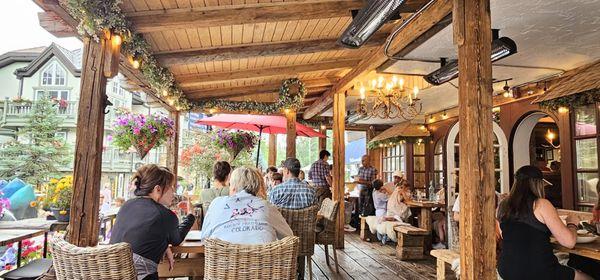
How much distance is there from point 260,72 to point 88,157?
12.4ft

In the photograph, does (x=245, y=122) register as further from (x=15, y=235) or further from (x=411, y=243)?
(x=15, y=235)

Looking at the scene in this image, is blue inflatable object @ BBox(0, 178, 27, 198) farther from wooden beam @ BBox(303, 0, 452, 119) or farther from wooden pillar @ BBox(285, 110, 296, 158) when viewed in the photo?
wooden beam @ BBox(303, 0, 452, 119)

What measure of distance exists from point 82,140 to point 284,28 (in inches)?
102

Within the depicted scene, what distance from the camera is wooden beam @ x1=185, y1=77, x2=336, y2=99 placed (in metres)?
7.42

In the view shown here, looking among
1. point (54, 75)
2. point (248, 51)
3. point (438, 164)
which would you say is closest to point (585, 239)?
point (248, 51)

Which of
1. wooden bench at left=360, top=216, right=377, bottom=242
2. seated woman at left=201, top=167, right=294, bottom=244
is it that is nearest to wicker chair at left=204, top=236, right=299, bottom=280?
seated woman at left=201, top=167, right=294, bottom=244

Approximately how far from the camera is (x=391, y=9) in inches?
112

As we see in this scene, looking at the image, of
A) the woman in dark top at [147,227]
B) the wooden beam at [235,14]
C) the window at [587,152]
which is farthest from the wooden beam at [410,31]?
the window at [587,152]

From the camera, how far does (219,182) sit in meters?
3.94

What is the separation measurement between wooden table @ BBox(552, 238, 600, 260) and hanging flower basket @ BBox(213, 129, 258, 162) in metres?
4.81

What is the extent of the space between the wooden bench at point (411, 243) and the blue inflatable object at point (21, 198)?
5.29 metres

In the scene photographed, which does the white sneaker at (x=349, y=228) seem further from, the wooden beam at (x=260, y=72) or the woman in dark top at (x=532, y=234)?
the woman in dark top at (x=532, y=234)

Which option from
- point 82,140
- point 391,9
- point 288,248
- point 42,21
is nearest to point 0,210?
point 82,140

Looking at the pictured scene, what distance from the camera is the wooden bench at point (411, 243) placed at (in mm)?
5402
